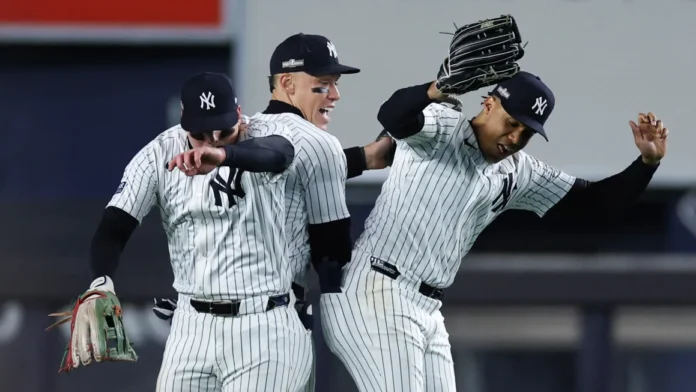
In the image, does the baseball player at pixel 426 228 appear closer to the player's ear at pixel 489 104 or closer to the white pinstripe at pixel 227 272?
the player's ear at pixel 489 104

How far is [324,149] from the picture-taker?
3.15 m

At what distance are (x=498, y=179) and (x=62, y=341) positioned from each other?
1.82 meters

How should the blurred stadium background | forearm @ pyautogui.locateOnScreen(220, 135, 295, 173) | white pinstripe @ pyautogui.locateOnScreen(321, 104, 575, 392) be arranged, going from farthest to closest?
the blurred stadium background
white pinstripe @ pyautogui.locateOnScreen(321, 104, 575, 392)
forearm @ pyautogui.locateOnScreen(220, 135, 295, 173)

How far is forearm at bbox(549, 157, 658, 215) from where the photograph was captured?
11.5ft

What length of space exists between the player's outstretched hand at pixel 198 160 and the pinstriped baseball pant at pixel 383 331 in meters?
0.72

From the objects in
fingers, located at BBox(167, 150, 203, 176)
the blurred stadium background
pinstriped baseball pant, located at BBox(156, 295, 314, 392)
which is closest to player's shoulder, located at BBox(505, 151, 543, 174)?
pinstriped baseball pant, located at BBox(156, 295, 314, 392)

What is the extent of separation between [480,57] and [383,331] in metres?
0.74

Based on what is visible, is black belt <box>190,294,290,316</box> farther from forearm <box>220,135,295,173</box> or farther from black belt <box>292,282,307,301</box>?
Result: forearm <box>220,135,295,173</box>

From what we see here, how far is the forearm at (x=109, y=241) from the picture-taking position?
308cm

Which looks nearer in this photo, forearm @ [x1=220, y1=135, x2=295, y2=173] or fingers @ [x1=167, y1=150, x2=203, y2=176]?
fingers @ [x1=167, y1=150, x2=203, y2=176]

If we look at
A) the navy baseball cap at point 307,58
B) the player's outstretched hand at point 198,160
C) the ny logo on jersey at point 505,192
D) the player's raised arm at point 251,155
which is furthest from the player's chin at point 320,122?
the player's outstretched hand at point 198,160

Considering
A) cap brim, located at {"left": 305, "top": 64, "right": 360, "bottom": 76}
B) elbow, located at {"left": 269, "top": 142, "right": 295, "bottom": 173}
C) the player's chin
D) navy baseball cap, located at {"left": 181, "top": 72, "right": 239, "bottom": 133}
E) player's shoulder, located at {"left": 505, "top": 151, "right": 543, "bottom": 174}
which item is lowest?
player's shoulder, located at {"left": 505, "top": 151, "right": 543, "bottom": 174}

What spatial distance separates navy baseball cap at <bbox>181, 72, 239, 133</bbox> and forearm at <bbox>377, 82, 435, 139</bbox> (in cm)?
36

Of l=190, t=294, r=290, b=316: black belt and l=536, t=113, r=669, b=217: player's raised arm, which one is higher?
l=536, t=113, r=669, b=217: player's raised arm
